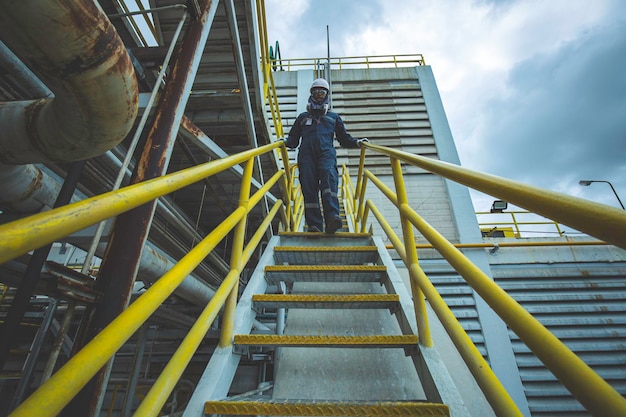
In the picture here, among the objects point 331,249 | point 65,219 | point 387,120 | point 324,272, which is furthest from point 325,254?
point 387,120

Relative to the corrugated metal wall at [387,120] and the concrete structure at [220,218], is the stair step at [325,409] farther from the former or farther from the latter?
the corrugated metal wall at [387,120]

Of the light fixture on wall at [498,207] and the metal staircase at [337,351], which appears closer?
the metal staircase at [337,351]

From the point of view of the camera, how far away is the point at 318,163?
10.4ft

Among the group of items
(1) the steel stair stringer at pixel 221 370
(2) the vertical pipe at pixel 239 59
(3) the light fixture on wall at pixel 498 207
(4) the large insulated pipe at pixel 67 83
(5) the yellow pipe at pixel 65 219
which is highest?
(3) the light fixture on wall at pixel 498 207

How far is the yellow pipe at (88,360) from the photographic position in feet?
1.75

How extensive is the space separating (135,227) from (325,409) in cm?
121

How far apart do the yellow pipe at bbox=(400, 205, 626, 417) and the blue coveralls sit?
84.2 inches

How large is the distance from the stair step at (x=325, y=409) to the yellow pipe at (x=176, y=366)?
25cm

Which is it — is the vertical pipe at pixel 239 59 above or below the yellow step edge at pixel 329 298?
above

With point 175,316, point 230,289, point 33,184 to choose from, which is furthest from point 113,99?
point 175,316

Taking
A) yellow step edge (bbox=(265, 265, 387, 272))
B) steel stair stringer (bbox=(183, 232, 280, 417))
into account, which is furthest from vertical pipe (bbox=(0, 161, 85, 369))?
yellow step edge (bbox=(265, 265, 387, 272))

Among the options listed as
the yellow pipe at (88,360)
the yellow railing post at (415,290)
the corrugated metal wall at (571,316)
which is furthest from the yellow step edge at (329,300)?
the corrugated metal wall at (571,316)

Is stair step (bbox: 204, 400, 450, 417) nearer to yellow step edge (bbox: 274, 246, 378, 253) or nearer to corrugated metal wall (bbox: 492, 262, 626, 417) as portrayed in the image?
yellow step edge (bbox: 274, 246, 378, 253)

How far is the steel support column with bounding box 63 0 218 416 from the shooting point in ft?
3.69
